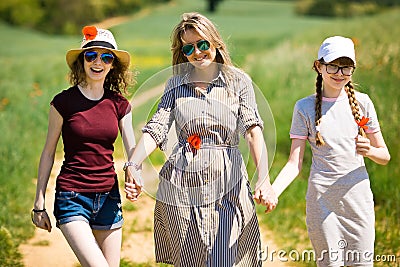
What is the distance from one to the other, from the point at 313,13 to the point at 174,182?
37.0 ft

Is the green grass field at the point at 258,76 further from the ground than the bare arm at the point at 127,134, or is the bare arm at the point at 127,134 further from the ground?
the green grass field at the point at 258,76

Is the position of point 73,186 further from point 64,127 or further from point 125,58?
point 125,58

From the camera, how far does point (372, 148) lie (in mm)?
3412

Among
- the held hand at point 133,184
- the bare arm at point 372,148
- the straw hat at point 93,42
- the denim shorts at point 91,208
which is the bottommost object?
the denim shorts at point 91,208

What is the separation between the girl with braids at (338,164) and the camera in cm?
341

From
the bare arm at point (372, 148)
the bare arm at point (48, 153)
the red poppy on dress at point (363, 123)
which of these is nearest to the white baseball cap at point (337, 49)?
the red poppy on dress at point (363, 123)

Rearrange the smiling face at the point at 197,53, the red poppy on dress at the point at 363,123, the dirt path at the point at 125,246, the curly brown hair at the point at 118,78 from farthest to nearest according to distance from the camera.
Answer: the dirt path at the point at 125,246 → the curly brown hair at the point at 118,78 → the red poppy on dress at the point at 363,123 → the smiling face at the point at 197,53

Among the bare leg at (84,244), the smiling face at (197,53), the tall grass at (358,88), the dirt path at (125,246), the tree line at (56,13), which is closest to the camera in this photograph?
the bare leg at (84,244)

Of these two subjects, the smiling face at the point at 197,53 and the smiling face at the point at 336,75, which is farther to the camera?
the smiling face at the point at 336,75

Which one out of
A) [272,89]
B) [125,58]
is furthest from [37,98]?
[125,58]

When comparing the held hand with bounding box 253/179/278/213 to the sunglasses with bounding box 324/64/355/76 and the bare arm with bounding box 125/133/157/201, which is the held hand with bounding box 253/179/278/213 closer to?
the bare arm with bounding box 125/133/157/201

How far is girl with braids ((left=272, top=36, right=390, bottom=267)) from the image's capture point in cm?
341

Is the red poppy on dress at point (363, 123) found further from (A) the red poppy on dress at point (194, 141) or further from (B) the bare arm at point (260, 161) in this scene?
(A) the red poppy on dress at point (194, 141)

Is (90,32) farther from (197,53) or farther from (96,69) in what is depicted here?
(197,53)
